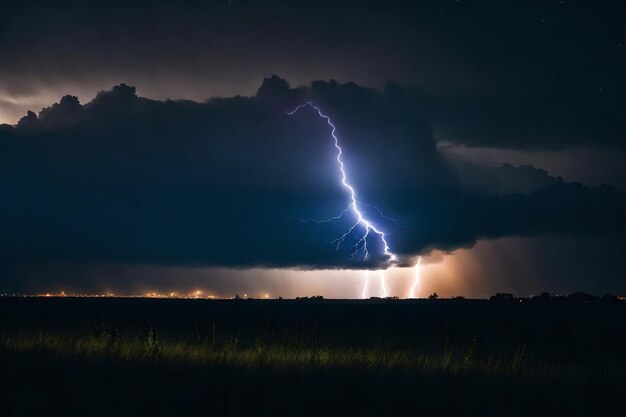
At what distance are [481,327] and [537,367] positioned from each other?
2848 cm

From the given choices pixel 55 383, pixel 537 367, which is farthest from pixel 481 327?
pixel 55 383

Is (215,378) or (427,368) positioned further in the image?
(427,368)

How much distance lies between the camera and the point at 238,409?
9.66m

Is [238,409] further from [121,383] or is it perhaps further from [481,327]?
[481,327]

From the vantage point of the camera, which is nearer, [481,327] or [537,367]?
[537,367]

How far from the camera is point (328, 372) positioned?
12.5m

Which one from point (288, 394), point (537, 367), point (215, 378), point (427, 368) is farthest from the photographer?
point (537, 367)

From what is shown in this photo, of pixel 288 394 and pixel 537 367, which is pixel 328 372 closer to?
pixel 288 394

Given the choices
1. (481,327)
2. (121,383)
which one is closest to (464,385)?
(121,383)

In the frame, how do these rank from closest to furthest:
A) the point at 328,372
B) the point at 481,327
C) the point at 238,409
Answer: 1. the point at 238,409
2. the point at 328,372
3. the point at 481,327

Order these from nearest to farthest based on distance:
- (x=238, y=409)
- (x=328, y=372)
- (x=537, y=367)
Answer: (x=238, y=409), (x=328, y=372), (x=537, y=367)

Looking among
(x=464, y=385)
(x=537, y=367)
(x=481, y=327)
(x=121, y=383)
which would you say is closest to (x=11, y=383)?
(x=121, y=383)

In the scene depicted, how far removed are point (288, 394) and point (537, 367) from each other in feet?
22.0

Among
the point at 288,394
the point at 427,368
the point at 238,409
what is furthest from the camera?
the point at 427,368
